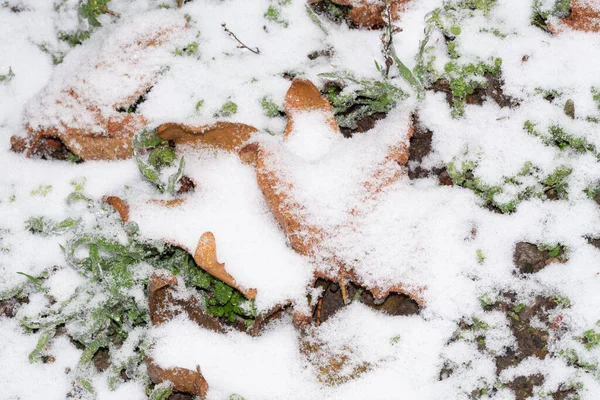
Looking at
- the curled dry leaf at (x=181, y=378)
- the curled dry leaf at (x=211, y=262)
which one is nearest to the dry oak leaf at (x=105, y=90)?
the curled dry leaf at (x=211, y=262)

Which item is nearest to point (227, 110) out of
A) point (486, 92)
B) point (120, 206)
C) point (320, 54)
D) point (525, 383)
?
point (320, 54)

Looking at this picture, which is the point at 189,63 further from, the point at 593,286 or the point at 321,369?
the point at 593,286

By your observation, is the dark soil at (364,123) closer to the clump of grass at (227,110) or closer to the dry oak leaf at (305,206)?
the dry oak leaf at (305,206)

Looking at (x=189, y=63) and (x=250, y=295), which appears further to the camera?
(x=189, y=63)

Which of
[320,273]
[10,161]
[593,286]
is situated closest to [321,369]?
[320,273]

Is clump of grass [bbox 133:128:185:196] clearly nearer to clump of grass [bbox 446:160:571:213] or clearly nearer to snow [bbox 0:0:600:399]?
snow [bbox 0:0:600:399]

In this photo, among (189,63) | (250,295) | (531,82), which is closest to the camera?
(250,295)
